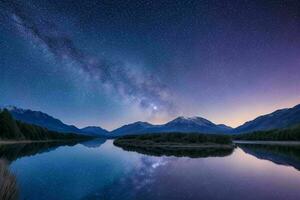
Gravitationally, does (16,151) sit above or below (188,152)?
below

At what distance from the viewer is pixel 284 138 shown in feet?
623

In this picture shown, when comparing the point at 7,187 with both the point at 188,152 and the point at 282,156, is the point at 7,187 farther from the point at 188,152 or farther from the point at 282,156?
the point at 188,152

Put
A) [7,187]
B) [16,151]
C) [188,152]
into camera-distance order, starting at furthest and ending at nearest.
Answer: [188,152] < [16,151] < [7,187]

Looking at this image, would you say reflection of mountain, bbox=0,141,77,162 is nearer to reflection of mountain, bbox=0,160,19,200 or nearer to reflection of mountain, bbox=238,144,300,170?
reflection of mountain, bbox=0,160,19,200

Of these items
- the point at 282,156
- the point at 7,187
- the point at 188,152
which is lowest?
the point at 7,187

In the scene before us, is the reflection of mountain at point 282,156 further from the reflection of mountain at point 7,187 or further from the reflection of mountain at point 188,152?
the reflection of mountain at point 7,187

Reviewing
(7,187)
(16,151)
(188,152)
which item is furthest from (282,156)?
(7,187)

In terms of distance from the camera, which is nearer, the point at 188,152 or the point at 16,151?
the point at 16,151

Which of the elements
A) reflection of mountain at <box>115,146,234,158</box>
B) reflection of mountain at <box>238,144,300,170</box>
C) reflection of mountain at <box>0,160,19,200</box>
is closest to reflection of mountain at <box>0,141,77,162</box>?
reflection of mountain at <box>115,146,234,158</box>

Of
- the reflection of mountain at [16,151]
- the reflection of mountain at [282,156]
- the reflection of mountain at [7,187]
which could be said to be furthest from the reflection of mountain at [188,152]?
the reflection of mountain at [7,187]

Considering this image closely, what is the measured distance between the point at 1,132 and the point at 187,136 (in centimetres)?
8561

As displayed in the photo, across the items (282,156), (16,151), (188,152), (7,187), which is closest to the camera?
(7,187)

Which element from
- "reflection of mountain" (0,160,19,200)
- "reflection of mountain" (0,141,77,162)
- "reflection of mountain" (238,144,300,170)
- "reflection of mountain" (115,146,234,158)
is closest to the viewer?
"reflection of mountain" (0,160,19,200)

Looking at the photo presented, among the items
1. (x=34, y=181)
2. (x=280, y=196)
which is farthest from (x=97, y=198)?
(x=280, y=196)
